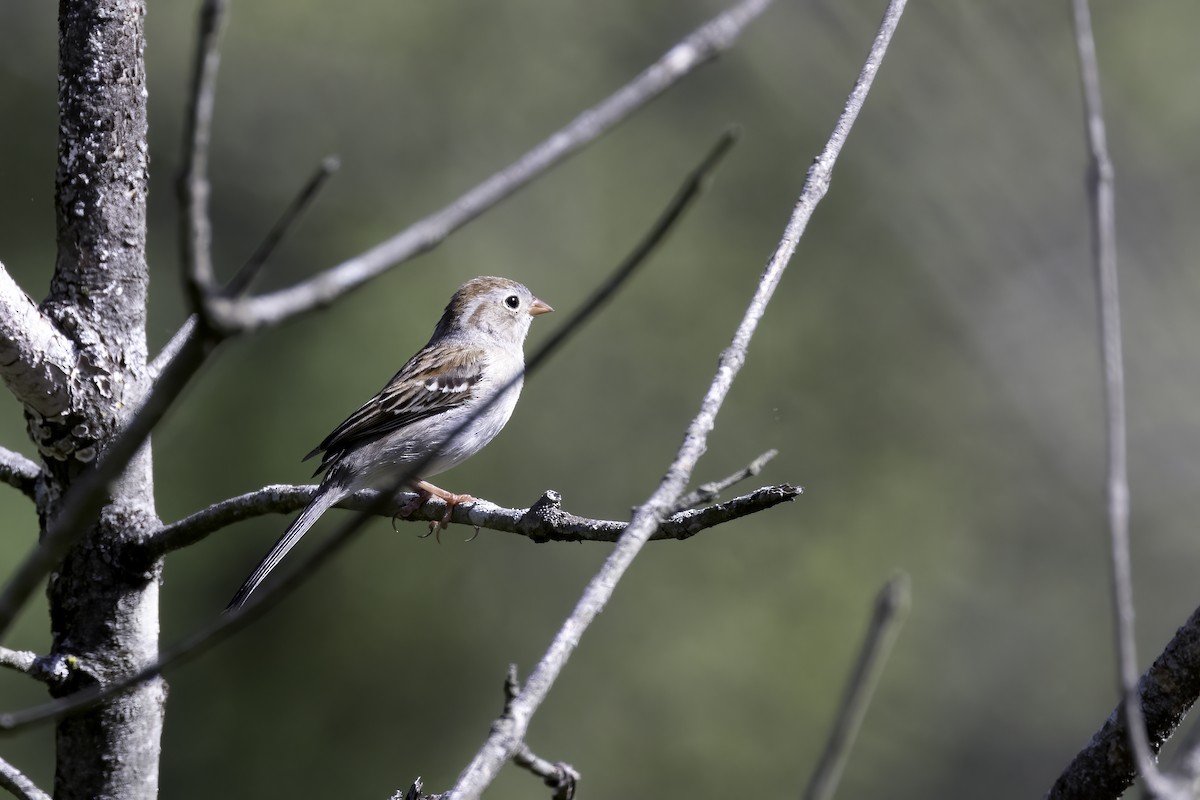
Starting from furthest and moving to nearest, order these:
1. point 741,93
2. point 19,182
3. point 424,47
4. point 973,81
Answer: point 424,47, point 741,93, point 19,182, point 973,81

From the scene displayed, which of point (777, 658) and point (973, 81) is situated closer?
point (973, 81)

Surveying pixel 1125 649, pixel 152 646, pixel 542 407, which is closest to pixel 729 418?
pixel 542 407

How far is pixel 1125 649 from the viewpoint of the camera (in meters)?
1.36

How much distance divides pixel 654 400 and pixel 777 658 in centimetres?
272

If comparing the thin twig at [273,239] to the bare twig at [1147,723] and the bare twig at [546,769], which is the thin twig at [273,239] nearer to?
the bare twig at [546,769]

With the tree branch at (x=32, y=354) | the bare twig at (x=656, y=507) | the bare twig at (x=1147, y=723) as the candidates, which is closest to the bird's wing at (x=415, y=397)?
the tree branch at (x=32, y=354)

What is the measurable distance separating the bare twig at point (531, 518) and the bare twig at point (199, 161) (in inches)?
45.2

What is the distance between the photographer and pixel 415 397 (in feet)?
18.2

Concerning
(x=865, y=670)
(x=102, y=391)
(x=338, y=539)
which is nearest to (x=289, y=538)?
(x=102, y=391)

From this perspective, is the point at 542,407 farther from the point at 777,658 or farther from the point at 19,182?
the point at 19,182

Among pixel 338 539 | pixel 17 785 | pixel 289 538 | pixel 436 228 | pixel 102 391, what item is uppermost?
pixel 289 538

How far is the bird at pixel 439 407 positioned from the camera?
4746mm

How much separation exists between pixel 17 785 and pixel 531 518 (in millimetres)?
1118

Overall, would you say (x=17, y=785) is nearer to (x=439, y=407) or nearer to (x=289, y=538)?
(x=289, y=538)
